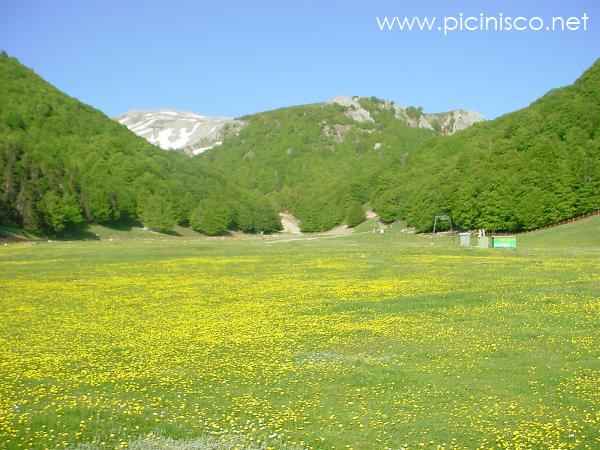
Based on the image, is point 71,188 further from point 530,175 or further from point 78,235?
point 530,175

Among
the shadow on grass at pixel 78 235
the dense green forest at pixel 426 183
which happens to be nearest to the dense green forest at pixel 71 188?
the dense green forest at pixel 426 183

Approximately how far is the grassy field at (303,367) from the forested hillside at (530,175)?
87.4m

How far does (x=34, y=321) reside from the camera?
2244 cm

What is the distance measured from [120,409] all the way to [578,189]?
118647 mm

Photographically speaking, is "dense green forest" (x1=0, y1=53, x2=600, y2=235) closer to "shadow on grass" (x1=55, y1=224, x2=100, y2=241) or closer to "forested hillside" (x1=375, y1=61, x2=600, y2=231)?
"forested hillside" (x1=375, y1=61, x2=600, y2=231)

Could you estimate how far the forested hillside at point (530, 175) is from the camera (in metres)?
114

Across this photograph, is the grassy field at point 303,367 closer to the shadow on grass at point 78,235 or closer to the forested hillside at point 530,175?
the forested hillside at point 530,175

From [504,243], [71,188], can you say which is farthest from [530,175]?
[71,188]

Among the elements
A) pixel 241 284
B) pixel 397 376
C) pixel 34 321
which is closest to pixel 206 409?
pixel 397 376

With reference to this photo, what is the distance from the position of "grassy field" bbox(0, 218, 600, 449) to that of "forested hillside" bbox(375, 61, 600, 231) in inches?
3442

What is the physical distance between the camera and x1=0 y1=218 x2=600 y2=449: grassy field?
1088 centimetres

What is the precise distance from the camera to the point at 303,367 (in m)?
15.4

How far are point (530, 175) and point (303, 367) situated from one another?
4567 inches

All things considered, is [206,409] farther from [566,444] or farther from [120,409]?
[566,444]
